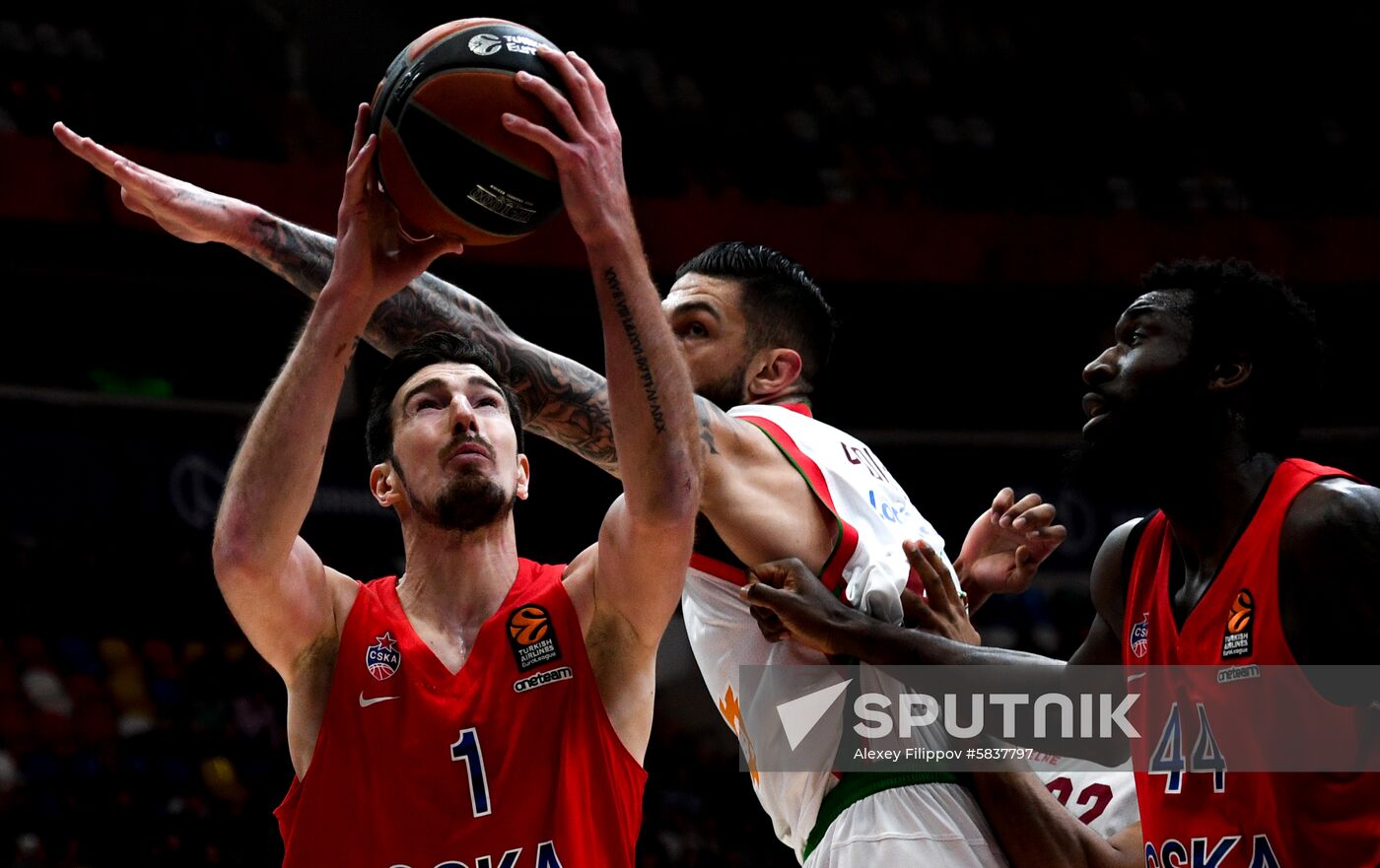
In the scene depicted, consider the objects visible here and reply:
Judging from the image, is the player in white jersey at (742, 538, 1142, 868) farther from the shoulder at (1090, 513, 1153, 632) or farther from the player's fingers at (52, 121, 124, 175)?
the player's fingers at (52, 121, 124, 175)

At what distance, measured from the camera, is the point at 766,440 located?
354cm

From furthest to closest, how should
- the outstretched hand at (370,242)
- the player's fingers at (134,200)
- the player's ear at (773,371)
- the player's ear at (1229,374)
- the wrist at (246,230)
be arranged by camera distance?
1. the player's ear at (773,371)
2. the wrist at (246,230)
3. the player's fingers at (134,200)
4. the player's ear at (1229,374)
5. the outstretched hand at (370,242)

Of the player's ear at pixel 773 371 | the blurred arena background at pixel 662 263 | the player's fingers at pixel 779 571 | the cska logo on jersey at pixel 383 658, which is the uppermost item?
the blurred arena background at pixel 662 263

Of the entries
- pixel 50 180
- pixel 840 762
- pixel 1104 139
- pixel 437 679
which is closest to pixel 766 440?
pixel 840 762

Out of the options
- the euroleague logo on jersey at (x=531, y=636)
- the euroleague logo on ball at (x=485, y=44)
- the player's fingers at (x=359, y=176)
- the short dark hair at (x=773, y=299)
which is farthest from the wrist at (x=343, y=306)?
the short dark hair at (x=773, y=299)

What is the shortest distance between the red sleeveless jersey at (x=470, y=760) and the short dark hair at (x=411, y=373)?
462 mm

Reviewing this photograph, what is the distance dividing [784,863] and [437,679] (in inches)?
Result: 362

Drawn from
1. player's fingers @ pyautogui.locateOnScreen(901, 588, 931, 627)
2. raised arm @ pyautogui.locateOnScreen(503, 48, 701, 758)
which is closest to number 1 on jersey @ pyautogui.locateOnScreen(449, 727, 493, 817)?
raised arm @ pyautogui.locateOnScreen(503, 48, 701, 758)

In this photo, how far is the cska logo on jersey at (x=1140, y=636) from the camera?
3006 mm

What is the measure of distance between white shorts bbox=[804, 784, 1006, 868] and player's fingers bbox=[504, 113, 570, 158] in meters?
1.67

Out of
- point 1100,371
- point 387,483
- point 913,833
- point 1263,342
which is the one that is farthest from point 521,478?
point 1263,342

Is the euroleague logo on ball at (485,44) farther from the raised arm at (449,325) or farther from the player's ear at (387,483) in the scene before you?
the player's ear at (387,483)

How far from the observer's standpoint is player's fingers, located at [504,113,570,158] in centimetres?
253

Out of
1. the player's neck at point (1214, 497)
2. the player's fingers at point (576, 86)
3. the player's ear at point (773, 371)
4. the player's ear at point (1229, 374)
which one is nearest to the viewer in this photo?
the player's fingers at point (576, 86)
